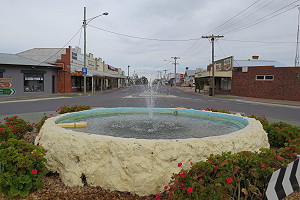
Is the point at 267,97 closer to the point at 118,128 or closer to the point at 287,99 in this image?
the point at 287,99

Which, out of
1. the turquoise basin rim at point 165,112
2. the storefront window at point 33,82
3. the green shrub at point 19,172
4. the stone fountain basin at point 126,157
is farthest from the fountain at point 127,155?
the storefront window at point 33,82

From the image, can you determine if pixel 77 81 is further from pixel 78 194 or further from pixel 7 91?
pixel 78 194

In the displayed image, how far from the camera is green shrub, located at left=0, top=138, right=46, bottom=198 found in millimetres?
3773

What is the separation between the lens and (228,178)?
3039 millimetres

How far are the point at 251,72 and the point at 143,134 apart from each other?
31.1 metres

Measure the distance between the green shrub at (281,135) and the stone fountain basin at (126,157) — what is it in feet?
7.92

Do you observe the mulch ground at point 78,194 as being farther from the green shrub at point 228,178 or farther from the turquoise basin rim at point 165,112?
the turquoise basin rim at point 165,112

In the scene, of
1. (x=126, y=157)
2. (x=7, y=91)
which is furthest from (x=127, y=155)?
(x=7, y=91)

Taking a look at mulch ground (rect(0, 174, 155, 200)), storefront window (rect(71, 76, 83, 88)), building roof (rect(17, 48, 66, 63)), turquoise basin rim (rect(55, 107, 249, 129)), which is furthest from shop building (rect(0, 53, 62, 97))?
mulch ground (rect(0, 174, 155, 200))

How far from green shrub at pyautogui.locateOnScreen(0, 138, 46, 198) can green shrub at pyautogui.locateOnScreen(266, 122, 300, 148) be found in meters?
6.24

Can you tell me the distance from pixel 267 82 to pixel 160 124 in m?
28.6

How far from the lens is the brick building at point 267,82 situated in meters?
28.9

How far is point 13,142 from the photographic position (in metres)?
4.57

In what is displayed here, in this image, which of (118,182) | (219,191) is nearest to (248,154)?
(219,191)
